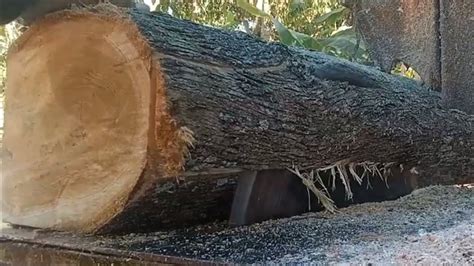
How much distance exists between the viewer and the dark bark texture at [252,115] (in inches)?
54.2

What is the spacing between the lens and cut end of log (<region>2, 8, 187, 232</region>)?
1356 millimetres

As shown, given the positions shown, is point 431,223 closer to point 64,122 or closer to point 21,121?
point 64,122

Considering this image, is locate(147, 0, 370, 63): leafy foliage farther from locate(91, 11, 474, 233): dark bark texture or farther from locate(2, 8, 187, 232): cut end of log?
locate(2, 8, 187, 232): cut end of log

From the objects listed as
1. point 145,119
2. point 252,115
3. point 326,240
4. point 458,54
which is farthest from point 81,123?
point 458,54

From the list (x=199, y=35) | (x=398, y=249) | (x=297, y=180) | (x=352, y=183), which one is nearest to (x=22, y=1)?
(x=199, y=35)

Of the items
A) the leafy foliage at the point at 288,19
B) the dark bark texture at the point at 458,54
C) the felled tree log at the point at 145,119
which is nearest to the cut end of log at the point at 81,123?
the felled tree log at the point at 145,119

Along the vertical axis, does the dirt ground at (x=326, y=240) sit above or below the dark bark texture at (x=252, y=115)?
below

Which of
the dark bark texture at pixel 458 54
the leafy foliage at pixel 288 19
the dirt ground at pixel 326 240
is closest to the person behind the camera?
the dirt ground at pixel 326 240

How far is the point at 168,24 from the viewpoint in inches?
59.1

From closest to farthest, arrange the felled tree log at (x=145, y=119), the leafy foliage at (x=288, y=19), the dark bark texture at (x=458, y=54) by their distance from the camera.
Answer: the felled tree log at (x=145, y=119), the dark bark texture at (x=458, y=54), the leafy foliage at (x=288, y=19)

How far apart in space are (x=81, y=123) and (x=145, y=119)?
25 centimetres

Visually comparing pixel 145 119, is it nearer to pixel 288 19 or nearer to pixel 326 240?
pixel 326 240

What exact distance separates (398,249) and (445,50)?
1.65 metres

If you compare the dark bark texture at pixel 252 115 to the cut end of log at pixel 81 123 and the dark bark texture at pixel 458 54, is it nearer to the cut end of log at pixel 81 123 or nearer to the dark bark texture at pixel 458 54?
the cut end of log at pixel 81 123
